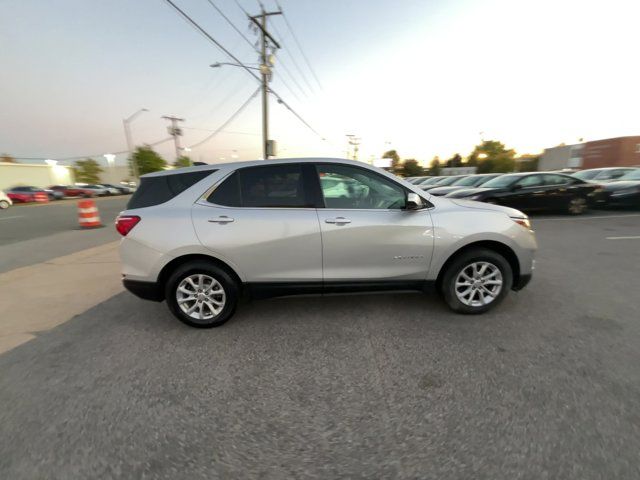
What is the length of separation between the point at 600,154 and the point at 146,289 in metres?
46.3

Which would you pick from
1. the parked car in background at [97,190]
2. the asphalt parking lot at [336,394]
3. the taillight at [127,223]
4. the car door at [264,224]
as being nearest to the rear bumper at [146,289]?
the asphalt parking lot at [336,394]

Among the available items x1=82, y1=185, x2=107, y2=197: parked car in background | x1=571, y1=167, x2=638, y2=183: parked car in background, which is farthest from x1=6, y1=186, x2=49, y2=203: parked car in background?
x1=571, y1=167, x2=638, y2=183: parked car in background

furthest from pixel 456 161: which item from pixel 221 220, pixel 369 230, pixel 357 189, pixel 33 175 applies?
pixel 221 220

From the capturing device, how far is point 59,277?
548cm

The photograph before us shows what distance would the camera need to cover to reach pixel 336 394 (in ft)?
7.83

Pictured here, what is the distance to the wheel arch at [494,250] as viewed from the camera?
11.5 feet

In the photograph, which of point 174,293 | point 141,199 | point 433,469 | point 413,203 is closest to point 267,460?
point 433,469

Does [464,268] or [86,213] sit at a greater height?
[464,268]

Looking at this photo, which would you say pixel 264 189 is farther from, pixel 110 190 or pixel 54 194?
pixel 110 190

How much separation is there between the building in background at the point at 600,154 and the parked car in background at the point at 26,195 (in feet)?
186

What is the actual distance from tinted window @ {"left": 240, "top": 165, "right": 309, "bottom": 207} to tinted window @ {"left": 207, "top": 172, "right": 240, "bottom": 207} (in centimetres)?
5

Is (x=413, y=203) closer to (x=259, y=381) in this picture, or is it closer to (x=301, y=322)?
(x=301, y=322)

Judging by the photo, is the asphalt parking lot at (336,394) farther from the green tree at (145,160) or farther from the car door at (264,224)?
the green tree at (145,160)

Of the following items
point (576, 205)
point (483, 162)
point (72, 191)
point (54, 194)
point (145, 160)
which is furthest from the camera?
point (483, 162)
